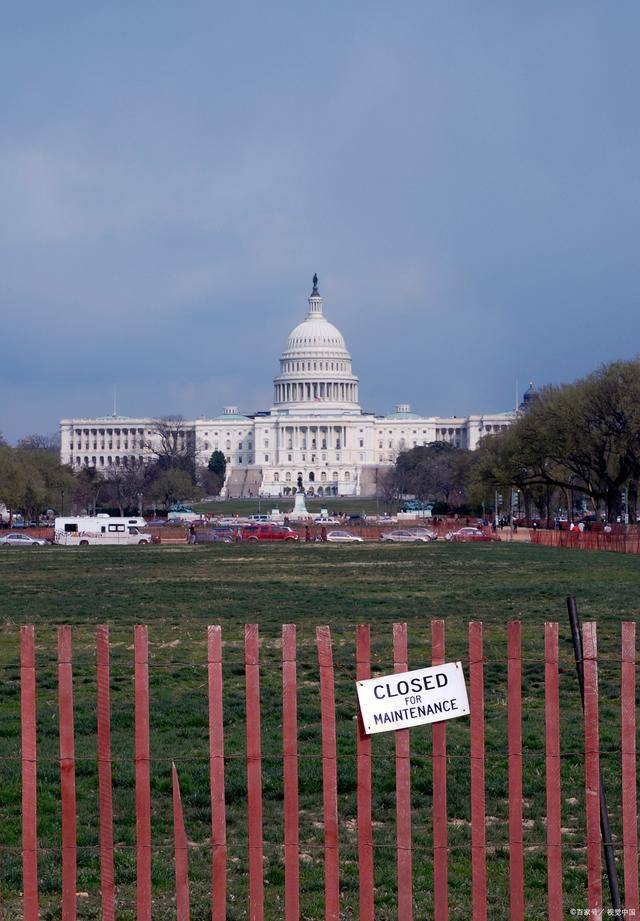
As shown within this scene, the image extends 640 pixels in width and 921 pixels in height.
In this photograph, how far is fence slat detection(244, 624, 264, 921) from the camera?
803cm

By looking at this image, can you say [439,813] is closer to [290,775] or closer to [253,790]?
[290,775]

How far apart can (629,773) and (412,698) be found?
A: 1254 mm

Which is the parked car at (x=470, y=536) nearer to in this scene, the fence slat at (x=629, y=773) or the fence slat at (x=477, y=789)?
the fence slat at (x=629, y=773)

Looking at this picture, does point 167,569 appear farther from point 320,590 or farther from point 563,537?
point 563,537

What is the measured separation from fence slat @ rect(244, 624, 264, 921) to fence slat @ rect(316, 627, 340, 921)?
13.3 inches

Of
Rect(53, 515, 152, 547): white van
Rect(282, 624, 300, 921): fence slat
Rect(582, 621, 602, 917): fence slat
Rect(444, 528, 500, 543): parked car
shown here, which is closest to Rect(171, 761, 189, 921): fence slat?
Rect(282, 624, 300, 921): fence slat

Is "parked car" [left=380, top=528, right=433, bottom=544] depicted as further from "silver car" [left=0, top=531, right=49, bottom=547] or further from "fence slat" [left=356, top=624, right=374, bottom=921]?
"fence slat" [left=356, top=624, right=374, bottom=921]

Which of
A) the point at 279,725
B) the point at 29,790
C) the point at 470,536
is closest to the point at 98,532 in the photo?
the point at 470,536

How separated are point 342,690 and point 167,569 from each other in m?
30.6

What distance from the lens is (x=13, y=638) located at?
76.4 feet

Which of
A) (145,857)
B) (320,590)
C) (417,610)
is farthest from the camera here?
(320,590)

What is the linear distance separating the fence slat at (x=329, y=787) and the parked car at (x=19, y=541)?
2616 inches

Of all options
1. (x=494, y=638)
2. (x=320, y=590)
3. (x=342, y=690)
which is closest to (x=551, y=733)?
(x=342, y=690)

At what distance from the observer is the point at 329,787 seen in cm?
817
